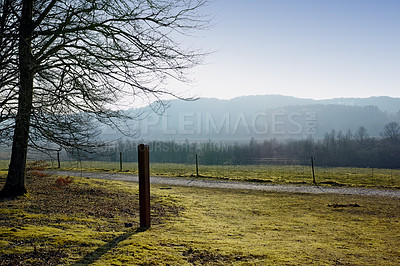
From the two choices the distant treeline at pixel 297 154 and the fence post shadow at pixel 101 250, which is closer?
the fence post shadow at pixel 101 250

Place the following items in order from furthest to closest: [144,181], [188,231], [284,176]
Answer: [284,176] → [188,231] → [144,181]

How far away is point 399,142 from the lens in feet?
344

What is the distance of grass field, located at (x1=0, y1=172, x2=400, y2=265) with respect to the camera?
4648 millimetres

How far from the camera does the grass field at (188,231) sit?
465 centimetres

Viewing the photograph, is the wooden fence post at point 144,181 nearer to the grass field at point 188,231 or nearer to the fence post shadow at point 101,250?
the grass field at point 188,231

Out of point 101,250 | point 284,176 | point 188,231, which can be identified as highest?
point 101,250

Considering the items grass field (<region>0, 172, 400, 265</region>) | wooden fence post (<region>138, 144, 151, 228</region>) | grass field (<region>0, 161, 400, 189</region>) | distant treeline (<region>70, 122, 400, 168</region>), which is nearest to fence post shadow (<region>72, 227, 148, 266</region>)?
grass field (<region>0, 172, 400, 265</region>)

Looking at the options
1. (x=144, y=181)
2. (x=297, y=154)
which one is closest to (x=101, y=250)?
(x=144, y=181)

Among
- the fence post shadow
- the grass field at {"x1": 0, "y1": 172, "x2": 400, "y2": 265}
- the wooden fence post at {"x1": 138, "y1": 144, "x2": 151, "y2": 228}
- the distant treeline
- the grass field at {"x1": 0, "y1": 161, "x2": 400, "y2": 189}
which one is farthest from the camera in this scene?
the distant treeline

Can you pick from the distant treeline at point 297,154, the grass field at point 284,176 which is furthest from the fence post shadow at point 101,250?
the distant treeline at point 297,154

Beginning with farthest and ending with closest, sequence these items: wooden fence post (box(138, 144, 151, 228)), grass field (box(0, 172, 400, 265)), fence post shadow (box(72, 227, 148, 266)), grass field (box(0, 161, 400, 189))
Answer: grass field (box(0, 161, 400, 189))
wooden fence post (box(138, 144, 151, 228))
grass field (box(0, 172, 400, 265))
fence post shadow (box(72, 227, 148, 266))

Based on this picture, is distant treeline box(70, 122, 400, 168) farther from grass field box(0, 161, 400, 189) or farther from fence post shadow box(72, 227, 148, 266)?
fence post shadow box(72, 227, 148, 266)

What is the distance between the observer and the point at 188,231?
655cm

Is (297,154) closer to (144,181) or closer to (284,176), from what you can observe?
(284,176)
